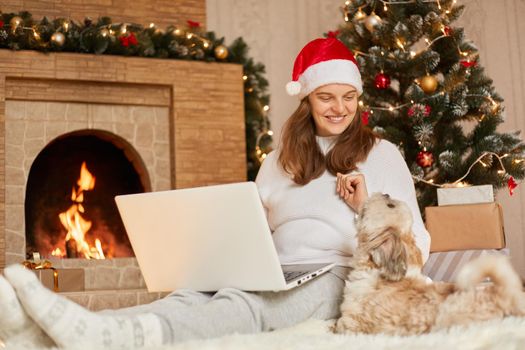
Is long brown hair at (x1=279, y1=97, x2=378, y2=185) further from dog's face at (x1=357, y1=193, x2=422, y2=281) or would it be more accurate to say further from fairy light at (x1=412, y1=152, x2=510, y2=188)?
fairy light at (x1=412, y1=152, x2=510, y2=188)

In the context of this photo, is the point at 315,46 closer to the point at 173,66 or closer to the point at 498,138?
the point at 498,138

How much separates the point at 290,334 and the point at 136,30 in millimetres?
3387

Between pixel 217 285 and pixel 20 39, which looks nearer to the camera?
pixel 217 285

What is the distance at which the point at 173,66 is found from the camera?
4.96 meters

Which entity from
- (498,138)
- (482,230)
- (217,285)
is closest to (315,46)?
(217,285)

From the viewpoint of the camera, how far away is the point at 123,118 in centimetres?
496

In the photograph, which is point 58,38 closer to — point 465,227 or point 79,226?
point 79,226

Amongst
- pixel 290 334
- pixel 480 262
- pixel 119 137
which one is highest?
pixel 119 137

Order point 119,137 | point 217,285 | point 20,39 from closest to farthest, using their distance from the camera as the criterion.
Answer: point 217,285 → point 20,39 → point 119,137

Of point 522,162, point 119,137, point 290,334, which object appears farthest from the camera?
point 119,137

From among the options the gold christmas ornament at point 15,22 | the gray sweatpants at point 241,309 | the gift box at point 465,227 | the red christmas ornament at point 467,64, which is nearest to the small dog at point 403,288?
the gray sweatpants at point 241,309

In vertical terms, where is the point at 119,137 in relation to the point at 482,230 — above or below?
above

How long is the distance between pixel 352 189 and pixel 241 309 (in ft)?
1.65

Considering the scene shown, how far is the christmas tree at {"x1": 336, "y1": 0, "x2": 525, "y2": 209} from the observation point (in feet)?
13.9
